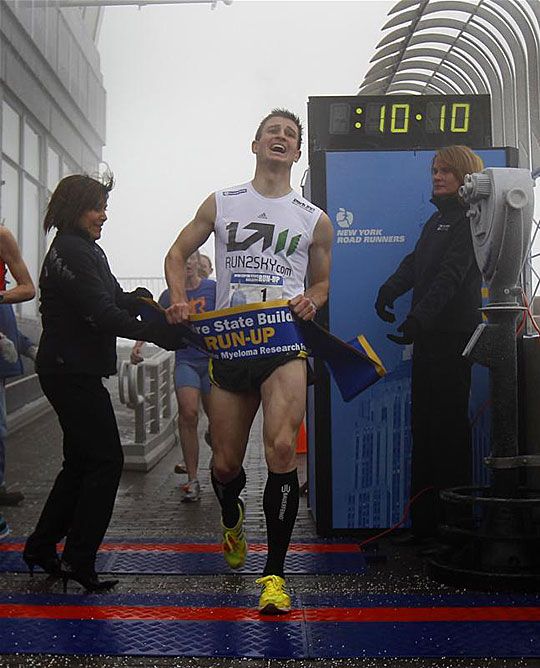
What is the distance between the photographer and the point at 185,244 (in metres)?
4.75

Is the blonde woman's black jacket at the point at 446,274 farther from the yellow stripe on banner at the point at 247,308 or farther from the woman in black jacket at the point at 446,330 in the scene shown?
the yellow stripe on banner at the point at 247,308

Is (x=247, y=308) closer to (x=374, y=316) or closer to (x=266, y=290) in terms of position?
(x=266, y=290)

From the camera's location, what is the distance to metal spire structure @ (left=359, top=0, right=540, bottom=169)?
782 centimetres

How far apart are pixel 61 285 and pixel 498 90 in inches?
214

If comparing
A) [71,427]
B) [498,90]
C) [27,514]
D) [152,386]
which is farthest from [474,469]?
[152,386]

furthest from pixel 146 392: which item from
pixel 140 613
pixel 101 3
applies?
pixel 101 3

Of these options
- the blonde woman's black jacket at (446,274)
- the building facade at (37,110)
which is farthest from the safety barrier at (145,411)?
the blonde woman's black jacket at (446,274)

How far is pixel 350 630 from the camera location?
3.71 meters

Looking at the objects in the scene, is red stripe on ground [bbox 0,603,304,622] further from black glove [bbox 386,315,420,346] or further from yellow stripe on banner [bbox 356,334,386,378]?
black glove [bbox 386,315,420,346]

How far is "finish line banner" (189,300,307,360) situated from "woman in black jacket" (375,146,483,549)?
107cm

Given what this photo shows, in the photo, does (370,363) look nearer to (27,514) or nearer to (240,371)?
(240,371)

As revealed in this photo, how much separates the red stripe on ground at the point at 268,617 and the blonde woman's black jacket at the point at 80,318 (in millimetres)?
1060

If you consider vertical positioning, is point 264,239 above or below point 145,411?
above

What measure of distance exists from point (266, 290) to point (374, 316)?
143 cm
